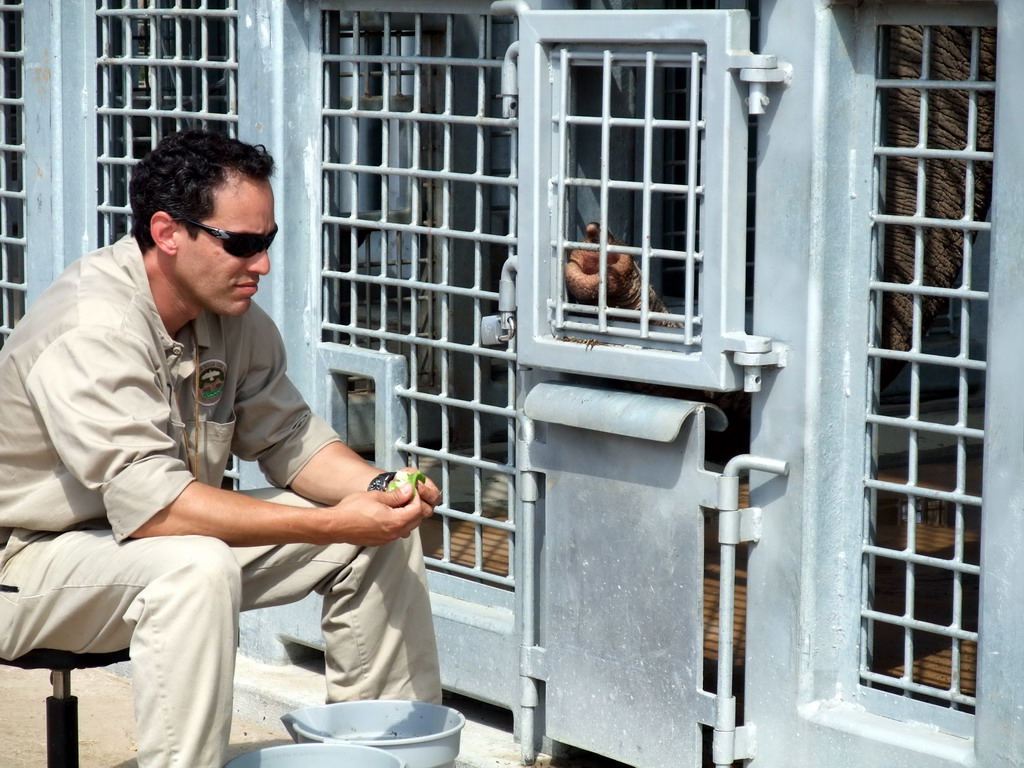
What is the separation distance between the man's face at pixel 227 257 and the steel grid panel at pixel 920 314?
137 cm

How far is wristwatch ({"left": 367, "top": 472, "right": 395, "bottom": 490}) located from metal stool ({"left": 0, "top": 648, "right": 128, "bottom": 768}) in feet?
2.22

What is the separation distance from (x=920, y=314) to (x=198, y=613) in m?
1.68

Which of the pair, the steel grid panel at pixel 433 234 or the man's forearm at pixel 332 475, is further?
the steel grid panel at pixel 433 234

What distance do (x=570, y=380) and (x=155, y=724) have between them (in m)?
1.40

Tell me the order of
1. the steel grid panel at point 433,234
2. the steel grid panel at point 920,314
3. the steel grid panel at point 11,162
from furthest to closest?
the steel grid panel at point 11,162, the steel grid panel at point 433,234, the steel grid panel at point 920,314

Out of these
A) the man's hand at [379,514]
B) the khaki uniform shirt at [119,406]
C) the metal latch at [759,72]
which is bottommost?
the man's hand at [379,514]

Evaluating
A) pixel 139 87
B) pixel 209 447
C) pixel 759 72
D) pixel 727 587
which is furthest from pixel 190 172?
pixel 139 87


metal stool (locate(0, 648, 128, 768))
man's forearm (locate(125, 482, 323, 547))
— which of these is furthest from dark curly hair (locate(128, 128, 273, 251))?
metal stool (locate(0, 648, 128, 768))

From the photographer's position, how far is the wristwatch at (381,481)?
3.70 m

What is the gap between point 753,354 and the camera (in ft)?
11.5

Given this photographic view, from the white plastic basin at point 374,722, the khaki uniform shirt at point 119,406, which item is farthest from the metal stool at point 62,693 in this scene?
the white plastic basin at point 374,722

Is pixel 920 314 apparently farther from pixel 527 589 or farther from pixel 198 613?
pixel 198 613

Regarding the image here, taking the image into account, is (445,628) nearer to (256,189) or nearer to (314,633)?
(314,633)

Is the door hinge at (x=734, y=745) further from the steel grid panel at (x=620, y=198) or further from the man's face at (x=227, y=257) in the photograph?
the man's face at (x=227, y=257)
